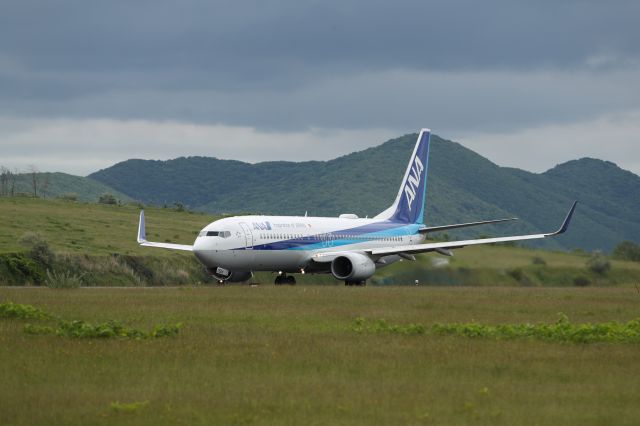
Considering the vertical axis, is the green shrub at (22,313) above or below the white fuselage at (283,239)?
below

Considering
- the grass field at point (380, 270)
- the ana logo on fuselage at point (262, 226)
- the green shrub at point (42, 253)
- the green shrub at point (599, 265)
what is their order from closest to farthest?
the ana logo on fuselage at point (262, 226) → the green shrub at point (42, 253) → the grass field at point (380, 270) → the green shrub at point (599, 265)

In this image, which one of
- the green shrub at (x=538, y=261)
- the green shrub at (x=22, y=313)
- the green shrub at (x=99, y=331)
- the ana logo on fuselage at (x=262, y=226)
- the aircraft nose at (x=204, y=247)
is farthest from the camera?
the green shrub at (x=538, y=261)

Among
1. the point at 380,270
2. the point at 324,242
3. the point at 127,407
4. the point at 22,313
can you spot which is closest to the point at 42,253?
the point at 324,242

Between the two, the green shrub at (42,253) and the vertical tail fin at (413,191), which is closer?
the green shrub at (42,253)

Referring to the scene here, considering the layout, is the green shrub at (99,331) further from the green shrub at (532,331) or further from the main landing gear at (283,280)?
the main landing gear at (283,280)

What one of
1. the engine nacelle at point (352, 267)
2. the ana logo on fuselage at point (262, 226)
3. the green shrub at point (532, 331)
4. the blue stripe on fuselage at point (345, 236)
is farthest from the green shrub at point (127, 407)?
the engine nacelle at point (352, 267)

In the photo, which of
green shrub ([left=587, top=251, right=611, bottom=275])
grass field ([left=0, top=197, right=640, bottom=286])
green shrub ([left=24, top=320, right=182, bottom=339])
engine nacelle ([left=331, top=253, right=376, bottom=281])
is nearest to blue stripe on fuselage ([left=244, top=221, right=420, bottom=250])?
engine nacelle ([left=331, top=253, right=376, bottom=281])

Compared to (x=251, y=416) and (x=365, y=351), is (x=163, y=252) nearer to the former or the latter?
(x=365, y=351)

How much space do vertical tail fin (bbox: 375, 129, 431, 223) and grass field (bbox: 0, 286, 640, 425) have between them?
31106mm

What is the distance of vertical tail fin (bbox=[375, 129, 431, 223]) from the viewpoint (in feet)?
211

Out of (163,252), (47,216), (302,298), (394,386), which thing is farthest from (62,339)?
(47,216)

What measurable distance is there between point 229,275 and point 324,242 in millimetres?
5835

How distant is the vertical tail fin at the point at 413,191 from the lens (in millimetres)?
64250

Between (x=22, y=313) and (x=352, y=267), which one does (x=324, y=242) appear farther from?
(x=22, y=313)
